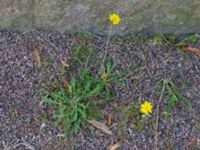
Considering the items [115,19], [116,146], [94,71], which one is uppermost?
[115,19]

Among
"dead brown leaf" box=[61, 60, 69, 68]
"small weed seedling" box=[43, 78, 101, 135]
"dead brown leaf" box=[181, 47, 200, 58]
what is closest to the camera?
"small weed seedling" box=[43, 78, 101, 135]

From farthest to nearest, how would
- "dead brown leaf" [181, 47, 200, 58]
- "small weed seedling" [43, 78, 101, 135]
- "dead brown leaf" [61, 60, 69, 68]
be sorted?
1. "dead brown leaf" [181, 47, 200, 58]
2. "dead brown leaf" [61, 60, 69, 68]
3. "small weed seedling" [43, 78, 101, 135]

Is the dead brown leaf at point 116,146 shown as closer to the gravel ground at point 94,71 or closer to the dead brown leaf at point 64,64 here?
the gravel ground at point 94,71

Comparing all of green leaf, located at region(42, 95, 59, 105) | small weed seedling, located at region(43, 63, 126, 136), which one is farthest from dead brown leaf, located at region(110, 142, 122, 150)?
green leaf, located at region(42, 95, 59, 105)

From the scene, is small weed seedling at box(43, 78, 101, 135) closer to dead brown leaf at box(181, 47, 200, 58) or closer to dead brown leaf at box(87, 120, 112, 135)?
dead brown leaf at box(87, 120, 112, 135)

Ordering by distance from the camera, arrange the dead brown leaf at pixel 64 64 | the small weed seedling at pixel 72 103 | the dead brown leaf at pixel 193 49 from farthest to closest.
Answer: the dead brown leaf at pixel 193 49 → the dead brown leaf at pixel 64 64 → the small weed seedling at pixel 72 103

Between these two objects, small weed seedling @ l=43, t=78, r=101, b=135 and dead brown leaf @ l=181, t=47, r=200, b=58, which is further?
dead brown leaf @ l=181, t=47, r=200, b=58

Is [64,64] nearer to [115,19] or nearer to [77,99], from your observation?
[77,99]

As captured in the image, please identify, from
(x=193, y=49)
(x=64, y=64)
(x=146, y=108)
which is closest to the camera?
(x=146, y=108)

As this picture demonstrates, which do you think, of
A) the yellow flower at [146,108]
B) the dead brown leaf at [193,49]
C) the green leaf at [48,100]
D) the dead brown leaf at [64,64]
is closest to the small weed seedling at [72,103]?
the green leaf at [48,100]

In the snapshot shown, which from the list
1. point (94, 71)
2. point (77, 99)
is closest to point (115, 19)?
point (94, 71)
